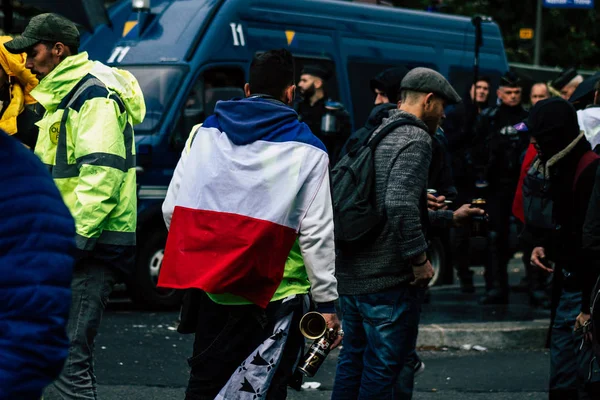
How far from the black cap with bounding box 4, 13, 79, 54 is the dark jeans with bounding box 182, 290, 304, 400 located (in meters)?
1.30

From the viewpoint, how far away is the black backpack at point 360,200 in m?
4.77

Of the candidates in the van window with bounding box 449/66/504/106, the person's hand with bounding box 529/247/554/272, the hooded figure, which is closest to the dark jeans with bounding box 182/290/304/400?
the hooded figure

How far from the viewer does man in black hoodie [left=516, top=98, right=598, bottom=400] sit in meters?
5.53

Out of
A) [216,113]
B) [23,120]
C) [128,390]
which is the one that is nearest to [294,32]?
[128,390]

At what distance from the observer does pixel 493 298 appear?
398 inches

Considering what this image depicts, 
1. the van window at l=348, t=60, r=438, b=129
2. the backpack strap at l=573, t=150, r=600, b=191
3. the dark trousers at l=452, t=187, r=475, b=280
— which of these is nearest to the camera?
the backpack strap at l=573, t=150, r=600, b=191

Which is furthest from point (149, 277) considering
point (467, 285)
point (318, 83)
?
point (467, 285)

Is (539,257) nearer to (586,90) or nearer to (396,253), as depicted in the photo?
(586,90)

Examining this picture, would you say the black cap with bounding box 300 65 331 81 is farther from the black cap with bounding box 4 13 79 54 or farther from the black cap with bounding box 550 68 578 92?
the black cap with bounding box 4 13 79 54

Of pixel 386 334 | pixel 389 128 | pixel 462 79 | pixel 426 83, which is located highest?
pixel 426 83

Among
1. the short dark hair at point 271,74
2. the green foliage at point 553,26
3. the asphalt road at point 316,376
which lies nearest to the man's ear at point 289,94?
the short dark hair at point 271,74

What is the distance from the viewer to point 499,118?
1014cm

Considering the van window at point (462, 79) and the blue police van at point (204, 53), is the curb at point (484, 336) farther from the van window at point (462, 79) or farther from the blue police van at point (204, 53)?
the van window at point (462, 79)

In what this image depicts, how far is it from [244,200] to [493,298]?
21.2 ft
